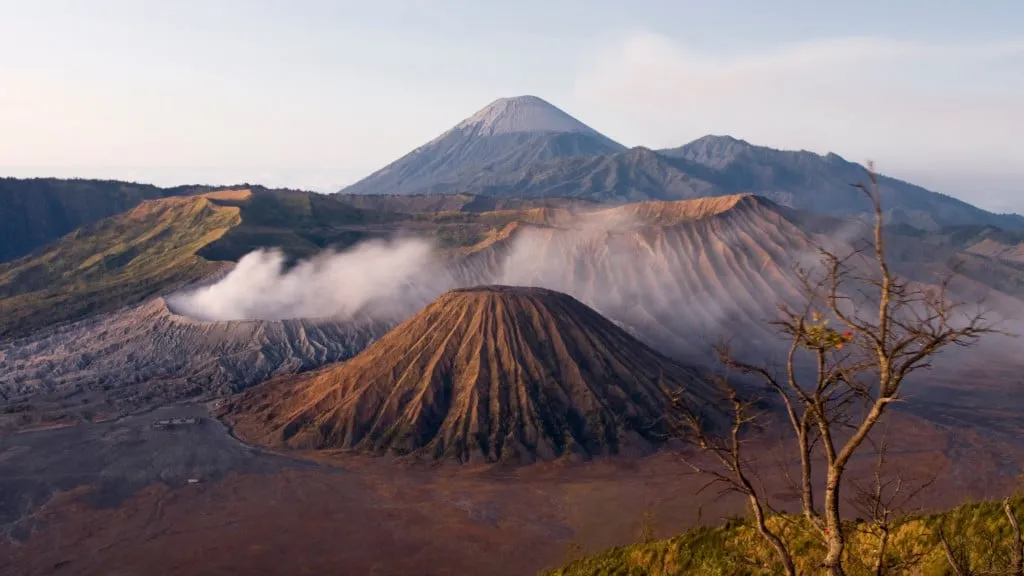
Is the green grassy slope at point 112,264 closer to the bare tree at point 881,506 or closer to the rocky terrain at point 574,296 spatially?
the rocky terrain at point 574,296

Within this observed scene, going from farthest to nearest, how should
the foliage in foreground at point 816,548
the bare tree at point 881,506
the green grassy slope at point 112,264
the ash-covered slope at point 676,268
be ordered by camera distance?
the green grassy slope at point 112,264
the ash-covered slope at point 676,268
the foliage in foreground at point 816,548
the bare tree at point 881,506

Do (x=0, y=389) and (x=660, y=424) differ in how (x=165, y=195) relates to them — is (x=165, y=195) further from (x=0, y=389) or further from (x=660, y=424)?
(x=660, y=424)

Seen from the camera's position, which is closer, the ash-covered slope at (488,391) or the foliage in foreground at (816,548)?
the foliage in foreground at (816,548)

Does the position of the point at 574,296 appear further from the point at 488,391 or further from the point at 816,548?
the point at 816,548

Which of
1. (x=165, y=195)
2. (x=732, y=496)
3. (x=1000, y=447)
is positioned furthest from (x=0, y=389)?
(x=165, y=195)

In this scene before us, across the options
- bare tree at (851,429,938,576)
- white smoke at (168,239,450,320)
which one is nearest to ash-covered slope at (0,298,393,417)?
white smoke at (168,239,450,320)

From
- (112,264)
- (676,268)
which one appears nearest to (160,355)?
(112,264)

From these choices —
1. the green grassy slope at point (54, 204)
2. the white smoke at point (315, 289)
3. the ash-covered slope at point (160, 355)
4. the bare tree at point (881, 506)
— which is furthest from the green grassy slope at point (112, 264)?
the bare tree at point (881, 506)
